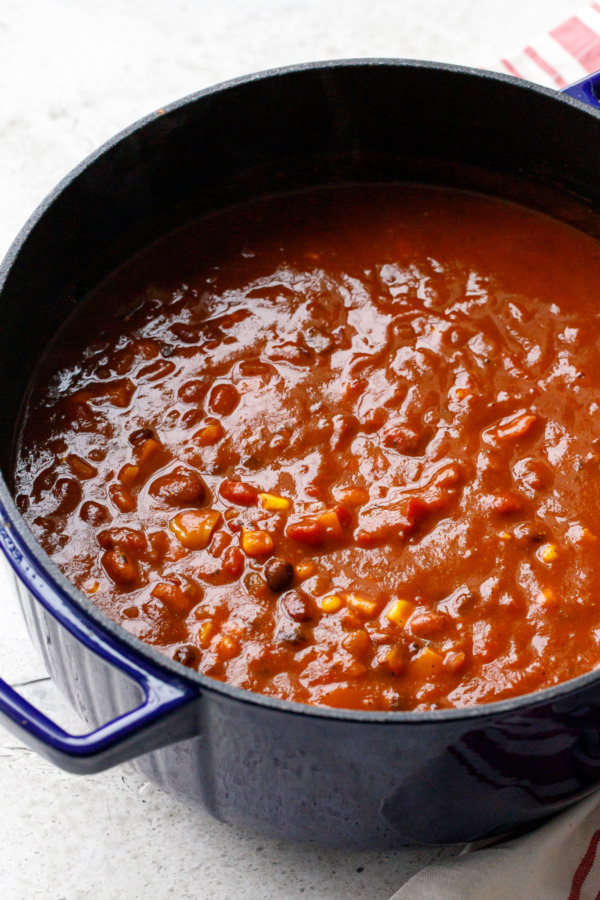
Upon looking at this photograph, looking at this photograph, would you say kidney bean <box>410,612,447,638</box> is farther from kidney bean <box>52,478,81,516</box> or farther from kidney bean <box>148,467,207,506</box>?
kidney bean <box>52,478,81,516</box>

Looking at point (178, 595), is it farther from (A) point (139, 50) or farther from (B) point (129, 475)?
(A) point (139, 50)

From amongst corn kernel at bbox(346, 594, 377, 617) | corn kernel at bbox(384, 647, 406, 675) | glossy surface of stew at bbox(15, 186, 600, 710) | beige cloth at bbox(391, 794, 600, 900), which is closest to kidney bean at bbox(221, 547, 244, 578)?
glossy surface of stew at bbox(15, 186, 600, 710)

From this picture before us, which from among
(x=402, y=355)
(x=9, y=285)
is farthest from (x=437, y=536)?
(x=9, y=285)

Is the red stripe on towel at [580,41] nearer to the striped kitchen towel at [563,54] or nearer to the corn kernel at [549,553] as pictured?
the striped kitchen towel at [563,54]

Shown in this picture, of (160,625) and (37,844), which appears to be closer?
(160,625)

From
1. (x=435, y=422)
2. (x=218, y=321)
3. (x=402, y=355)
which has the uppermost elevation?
(x=218, y=321)

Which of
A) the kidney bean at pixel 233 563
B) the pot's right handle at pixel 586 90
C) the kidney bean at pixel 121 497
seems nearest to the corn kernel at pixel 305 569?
the kidney bean at pixel 233 563

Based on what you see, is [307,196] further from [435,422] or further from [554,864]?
[554,864]
